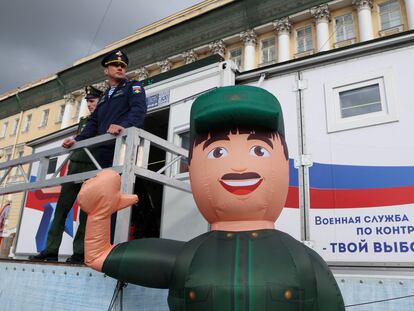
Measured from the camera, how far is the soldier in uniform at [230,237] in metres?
1.77

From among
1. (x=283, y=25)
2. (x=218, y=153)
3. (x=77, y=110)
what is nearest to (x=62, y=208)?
(x=218, y=153)

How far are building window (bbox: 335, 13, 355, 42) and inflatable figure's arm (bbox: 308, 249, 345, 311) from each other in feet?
60.3

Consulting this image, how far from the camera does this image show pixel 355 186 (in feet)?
10.1

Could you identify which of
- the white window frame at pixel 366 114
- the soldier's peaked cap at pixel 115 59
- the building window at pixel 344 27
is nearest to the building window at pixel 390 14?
the building window at pixel 344 27

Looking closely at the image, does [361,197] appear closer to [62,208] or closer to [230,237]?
[230,237]

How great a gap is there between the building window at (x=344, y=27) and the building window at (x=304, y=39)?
138 cm

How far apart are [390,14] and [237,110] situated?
61.6 feet

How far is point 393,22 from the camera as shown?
56.7 feet

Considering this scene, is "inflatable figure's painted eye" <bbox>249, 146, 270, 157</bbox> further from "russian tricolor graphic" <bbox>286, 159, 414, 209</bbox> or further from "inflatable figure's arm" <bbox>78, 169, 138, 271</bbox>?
"russian tricolor graphic" <bbox>286, 159, 414, 209</bbox>

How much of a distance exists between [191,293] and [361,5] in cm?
1927

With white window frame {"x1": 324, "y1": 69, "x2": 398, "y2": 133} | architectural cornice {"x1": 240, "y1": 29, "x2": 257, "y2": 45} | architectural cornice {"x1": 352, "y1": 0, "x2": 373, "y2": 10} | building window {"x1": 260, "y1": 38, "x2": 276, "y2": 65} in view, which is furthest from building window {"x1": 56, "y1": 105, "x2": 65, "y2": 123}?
white window frame {"x1": 324, "y1": 69, "x2": 398, "y2": 133}

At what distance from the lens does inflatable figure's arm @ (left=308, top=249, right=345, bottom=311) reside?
1.84 meters

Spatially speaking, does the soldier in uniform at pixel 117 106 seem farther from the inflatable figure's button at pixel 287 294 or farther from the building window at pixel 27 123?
the building window at pixel 27 123

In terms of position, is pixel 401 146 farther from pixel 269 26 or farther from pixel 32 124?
pixel 32 124
